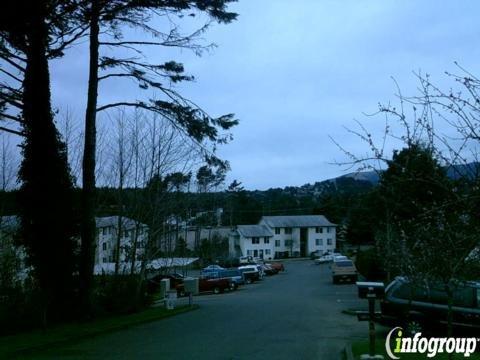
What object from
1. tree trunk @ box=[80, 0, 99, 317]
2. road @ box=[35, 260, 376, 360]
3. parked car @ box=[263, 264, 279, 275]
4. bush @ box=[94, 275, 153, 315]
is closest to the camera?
road @ box=[35, 260, 376, 360]

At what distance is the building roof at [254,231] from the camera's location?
Answer: 381 ft

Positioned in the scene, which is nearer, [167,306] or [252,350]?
[252,350]

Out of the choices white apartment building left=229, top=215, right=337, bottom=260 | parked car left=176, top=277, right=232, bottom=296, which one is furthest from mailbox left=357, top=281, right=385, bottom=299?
white apartment building left=229, top=215, right=337, bottom=260

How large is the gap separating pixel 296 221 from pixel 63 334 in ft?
348

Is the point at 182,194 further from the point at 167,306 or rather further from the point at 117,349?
the point at 117,349

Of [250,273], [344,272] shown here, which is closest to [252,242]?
[250,273]

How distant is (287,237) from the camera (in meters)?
123

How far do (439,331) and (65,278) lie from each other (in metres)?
13.0

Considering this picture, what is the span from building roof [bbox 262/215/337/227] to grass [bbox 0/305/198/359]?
317 feet

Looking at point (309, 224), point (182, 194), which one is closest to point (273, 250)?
point (309, 224)

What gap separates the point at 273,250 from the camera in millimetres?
121000

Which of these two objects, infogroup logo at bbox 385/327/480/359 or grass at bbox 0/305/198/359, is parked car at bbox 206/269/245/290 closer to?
grass at bbox 0/305/198/359

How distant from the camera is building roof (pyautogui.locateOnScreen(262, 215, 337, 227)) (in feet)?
400

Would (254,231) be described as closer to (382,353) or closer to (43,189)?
(43,189)
